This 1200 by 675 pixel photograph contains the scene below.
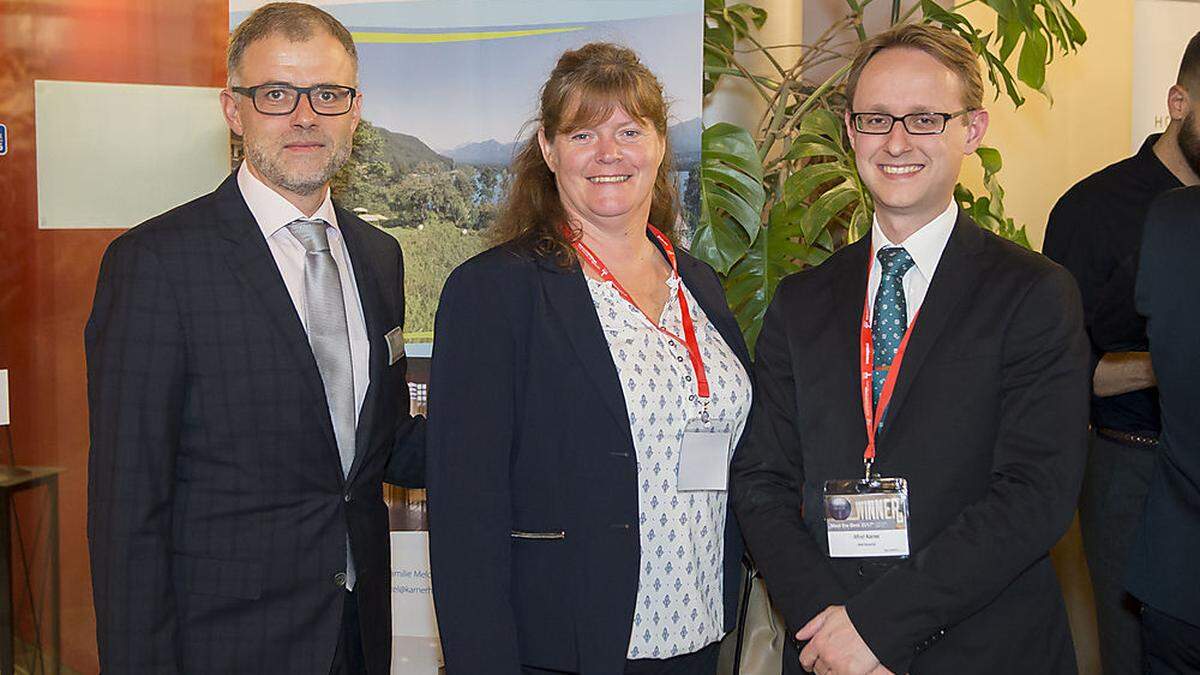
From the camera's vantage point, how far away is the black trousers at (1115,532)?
3.34m

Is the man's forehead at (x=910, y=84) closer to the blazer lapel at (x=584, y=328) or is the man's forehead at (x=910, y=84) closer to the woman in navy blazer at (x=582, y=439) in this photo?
the woman in navy blazer at (x=582, y=439)

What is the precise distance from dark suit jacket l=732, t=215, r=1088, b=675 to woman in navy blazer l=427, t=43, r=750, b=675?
0.22 m

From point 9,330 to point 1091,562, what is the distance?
127 inches

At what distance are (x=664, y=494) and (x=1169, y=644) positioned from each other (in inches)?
41.5

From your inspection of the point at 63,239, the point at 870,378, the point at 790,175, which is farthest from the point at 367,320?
the point at 790,175

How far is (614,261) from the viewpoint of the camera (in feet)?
8.28

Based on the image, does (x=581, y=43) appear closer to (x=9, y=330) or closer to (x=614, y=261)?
(x=614, y=261)

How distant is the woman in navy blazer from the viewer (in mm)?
2246

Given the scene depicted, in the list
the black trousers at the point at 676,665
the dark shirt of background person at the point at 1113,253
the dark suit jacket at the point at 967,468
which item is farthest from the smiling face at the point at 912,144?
the dark shirt of background person at the point at 1113,253

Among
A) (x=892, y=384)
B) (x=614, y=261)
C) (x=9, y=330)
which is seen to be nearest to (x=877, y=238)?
(x=892, y=384)

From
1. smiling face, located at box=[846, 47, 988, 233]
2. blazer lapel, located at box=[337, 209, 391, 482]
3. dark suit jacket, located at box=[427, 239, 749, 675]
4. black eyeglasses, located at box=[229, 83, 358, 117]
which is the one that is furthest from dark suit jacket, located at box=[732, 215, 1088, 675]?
black eyeglasses, located at box=[229, 83, 358, 117]

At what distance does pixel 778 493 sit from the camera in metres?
2.38

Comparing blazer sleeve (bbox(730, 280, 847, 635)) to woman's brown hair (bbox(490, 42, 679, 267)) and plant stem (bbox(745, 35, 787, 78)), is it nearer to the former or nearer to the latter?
woman's brown hair (bbox(490, 42, 679, 267))

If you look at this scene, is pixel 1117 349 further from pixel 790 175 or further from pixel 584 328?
pixel 584 328
